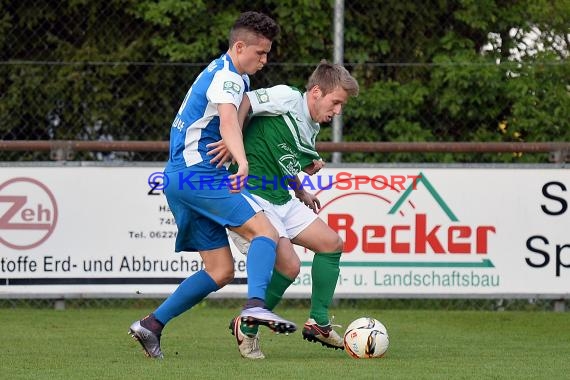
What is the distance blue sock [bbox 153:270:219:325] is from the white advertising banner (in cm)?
357

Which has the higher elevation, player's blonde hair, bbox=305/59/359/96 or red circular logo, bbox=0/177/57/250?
player's blonde hair, bbox=305/59/359/96

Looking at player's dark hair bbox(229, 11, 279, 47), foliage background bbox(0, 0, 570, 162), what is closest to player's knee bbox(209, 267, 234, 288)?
player's dark hair bbox(229, 11, 279, 47)

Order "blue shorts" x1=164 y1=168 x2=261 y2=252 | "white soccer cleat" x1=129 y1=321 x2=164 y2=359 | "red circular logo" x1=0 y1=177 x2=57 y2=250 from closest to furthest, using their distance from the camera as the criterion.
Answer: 1. "blue shorts" x1=164 y1=168 x2=261 y2=252
2. "white soccer cleat" x1=129 y1=321 x2=164 y2=359
3. "red circular logo" x1=0 y1=177 x2=57 y2=250

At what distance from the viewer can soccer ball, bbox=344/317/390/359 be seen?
6.95 meters

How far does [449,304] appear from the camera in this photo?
1115 cm

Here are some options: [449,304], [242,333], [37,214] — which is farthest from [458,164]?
[242,333]

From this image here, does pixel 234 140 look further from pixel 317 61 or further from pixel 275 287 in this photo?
pixel 317 61

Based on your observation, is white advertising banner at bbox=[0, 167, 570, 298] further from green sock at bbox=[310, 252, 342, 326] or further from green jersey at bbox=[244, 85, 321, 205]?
green jersey at bbox=[244, 85, 321, 205]

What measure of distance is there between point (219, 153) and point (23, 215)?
4393 millimetres

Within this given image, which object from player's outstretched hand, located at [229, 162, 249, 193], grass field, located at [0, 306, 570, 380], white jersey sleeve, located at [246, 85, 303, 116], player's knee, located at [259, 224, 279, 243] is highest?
white jersey sleeve, located at [246, 85, 303, 116]

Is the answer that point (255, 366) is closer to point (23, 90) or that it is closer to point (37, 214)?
point (37, 214)

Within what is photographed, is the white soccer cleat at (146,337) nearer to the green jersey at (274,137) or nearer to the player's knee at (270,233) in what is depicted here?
the player's knee at (270,233)

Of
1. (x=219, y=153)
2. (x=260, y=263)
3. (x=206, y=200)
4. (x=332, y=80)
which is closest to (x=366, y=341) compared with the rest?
(x=260, y=263)

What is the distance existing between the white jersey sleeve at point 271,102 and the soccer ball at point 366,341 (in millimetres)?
1236
